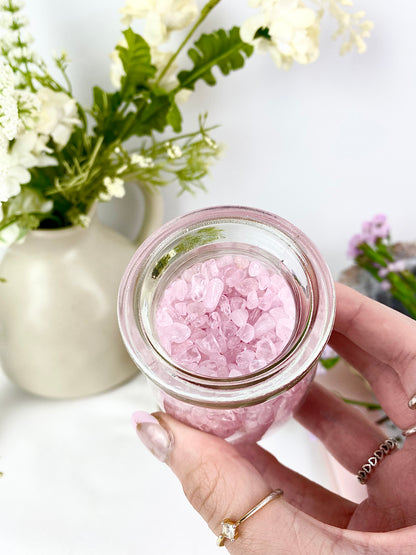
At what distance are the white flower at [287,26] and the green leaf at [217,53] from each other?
0.04m

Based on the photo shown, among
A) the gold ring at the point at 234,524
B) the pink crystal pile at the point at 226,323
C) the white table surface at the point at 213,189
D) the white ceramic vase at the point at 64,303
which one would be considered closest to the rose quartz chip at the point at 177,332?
the pink crystal pile at the point at 226,323

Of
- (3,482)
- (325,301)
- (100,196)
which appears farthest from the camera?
(3,482)

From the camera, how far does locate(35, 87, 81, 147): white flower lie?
1.74 feet

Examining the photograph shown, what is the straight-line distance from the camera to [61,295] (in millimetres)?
631

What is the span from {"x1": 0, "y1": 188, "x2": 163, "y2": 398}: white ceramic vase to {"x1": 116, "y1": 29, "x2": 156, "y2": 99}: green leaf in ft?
0.45

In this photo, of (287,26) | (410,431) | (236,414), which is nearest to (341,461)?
(410,431)

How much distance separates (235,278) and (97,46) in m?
0.36

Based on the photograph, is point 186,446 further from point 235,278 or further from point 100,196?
point 100,196

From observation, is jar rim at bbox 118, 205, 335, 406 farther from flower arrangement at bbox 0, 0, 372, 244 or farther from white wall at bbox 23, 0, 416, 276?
white wall at bbox 23, 0, 416, 276

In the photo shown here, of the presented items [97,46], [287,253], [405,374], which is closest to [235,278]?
[287,253]

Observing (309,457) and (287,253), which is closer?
(287,253)

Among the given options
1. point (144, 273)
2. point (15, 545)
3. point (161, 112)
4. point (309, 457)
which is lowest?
point (15, 545)

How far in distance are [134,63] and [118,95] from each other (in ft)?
0.20

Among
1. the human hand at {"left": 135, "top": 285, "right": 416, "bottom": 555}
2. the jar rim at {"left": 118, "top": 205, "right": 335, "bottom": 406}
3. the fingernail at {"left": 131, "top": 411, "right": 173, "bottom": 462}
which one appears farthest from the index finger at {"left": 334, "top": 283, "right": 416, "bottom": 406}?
the fingernail at {"left": 131, "top": 411, "right": 173, "bottom": 462}
